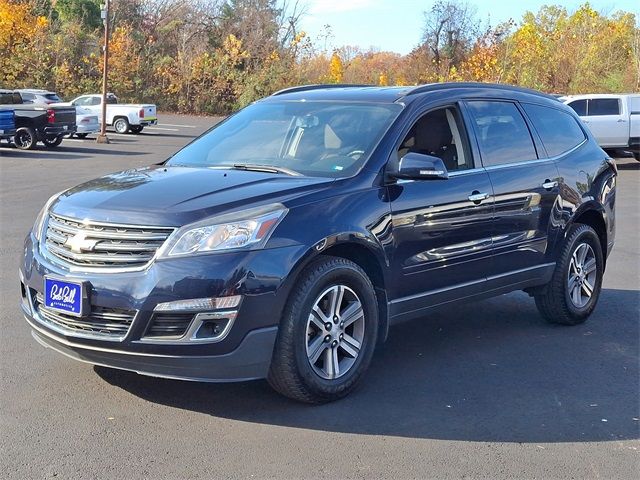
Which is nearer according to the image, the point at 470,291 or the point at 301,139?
the point at 301,139

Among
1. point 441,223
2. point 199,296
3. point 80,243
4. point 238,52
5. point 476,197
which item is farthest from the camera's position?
point 238,52

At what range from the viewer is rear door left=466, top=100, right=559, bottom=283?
5.90 metres

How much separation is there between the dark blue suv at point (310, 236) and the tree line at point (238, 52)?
41.9m

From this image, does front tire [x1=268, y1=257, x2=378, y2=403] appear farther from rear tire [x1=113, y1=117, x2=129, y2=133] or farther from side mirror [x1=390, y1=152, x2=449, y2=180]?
rear tire [x1=113, y1=117, x2=129, y2=133]

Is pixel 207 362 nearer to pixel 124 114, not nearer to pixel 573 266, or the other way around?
pixel 573 266

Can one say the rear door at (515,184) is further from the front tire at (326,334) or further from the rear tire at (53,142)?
the rear tire at (53,142)

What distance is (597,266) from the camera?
699cm

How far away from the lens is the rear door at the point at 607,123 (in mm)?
24453

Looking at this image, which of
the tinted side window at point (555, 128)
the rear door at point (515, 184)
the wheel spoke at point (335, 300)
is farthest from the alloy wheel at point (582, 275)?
the wheel spoke at point (335, 300)

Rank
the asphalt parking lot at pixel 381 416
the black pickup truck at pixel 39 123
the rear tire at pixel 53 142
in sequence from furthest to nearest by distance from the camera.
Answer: the rear tire at pixel 53 142
the black pickup truck at pixel 39 123
the asphalt parking lot at pixel 381 416

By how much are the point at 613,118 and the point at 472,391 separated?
70.3 ft

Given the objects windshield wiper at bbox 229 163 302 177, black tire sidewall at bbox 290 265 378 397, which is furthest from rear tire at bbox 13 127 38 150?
black tire sidewall at bbox 290 265 378 397

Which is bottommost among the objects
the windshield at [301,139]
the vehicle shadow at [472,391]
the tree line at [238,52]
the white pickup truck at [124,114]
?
the vehicle shadow at [472,391]

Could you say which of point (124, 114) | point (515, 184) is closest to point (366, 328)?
point (515, 184)
